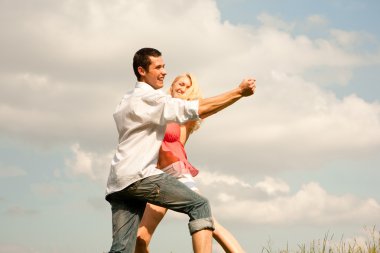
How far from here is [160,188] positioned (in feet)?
18.5

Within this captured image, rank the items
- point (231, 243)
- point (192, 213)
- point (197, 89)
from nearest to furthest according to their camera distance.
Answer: point (192, 213), point (231, 243), point (197, 89)

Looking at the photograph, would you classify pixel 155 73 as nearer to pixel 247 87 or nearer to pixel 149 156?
pixel 149 156

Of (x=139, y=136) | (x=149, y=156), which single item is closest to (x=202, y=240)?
(x=149, y=156)

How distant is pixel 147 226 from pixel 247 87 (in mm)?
2196

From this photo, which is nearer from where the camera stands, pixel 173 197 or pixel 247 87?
pixel 247 87

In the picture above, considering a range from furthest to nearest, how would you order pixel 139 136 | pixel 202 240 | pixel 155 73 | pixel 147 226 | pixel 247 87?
pixel 147 226 < pixel 155 73 < pixel 139 136 < pixel 202 240 < pixel 247 87

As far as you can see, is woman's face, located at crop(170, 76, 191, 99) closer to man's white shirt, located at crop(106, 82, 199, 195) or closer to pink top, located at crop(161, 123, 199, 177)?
pink top, located at crop(161, 123, 199, 177)

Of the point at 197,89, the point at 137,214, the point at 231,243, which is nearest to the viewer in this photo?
the point at 137,214

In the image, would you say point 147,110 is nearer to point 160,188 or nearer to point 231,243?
point 160,188

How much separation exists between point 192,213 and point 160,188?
1.16 feet

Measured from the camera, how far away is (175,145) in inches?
287

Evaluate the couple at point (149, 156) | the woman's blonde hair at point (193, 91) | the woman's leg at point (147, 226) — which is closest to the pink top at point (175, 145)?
the woman's blonde hair at point (193, 91)

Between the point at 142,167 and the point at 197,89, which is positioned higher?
the point at 197,89

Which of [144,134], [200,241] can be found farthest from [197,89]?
[200,241]
